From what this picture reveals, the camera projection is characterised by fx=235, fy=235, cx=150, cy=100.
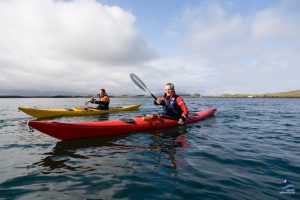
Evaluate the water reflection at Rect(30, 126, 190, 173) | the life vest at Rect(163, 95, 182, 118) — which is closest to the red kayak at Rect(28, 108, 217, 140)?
the water reflection at Rect(30, 126, 190, 173)

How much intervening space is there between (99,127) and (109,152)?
2.00 m

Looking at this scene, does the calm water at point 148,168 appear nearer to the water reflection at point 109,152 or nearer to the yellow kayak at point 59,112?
the water reflection at point 109,152

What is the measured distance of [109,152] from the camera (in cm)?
726

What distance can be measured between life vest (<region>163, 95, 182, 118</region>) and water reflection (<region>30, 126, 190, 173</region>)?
1.74m

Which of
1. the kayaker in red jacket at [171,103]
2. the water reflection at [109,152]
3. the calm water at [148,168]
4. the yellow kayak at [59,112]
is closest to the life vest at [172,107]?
the kayaker in red jacket at [171,103]

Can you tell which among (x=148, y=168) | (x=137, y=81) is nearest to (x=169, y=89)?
(x=137, y=81)

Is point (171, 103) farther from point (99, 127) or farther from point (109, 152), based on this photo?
point (109, 152)

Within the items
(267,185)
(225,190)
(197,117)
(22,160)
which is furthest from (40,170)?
(197,117)

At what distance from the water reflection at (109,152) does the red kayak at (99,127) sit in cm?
28

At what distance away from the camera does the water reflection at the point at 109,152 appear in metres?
6.03

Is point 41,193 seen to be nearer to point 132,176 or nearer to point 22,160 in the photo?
point 132,176

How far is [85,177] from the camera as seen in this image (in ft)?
16.8

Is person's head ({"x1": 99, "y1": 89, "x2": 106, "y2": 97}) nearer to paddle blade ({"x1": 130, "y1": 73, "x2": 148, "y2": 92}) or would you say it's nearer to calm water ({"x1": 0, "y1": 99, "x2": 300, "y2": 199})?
paddle blade ({"x1": 130, "y1": 73, "x2": 148, "y2": 92})

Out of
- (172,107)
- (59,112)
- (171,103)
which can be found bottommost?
(59,112)
